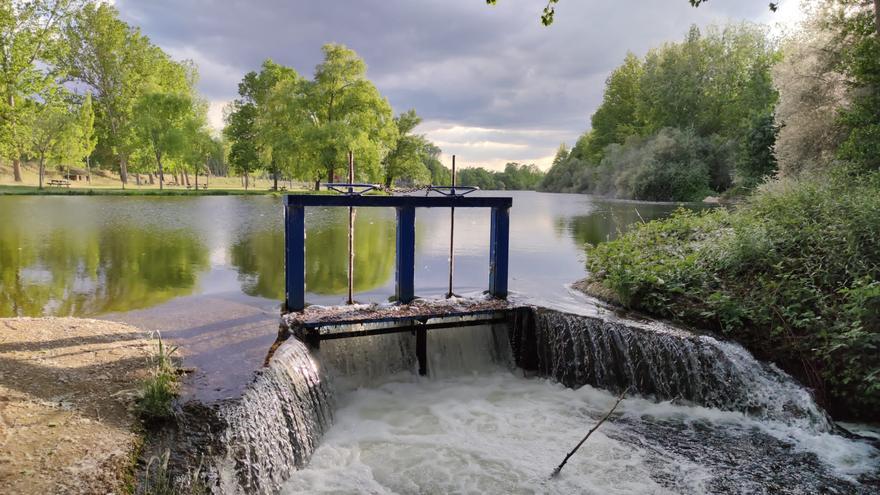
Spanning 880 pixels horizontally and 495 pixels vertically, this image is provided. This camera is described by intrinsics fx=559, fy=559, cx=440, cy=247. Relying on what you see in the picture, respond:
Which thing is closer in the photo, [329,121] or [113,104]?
[329,121]

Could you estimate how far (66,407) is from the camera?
4773mm

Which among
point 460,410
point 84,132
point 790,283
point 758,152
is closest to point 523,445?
point 460,410

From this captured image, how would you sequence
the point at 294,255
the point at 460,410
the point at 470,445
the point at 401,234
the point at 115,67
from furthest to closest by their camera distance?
the point at 115,67 < the point at 401,234 < the point at 294,255 < the point at 460,410 < the point at 470,445

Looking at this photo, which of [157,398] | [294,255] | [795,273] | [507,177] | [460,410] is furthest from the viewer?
[507,177]

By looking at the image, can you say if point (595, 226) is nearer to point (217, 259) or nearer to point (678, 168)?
point (217, 259)

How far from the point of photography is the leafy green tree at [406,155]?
201ft

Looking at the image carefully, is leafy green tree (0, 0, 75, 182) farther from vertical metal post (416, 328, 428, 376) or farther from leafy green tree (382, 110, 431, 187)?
leafy green tree (382, 110, 431, 187)

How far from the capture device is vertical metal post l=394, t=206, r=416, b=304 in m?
8.97

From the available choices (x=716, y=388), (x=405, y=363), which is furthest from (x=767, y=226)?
(x=405, y=363)

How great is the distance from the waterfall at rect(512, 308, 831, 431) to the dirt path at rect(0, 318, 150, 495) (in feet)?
17.8

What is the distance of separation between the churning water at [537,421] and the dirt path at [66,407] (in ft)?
3.13

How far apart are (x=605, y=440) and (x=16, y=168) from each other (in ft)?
206

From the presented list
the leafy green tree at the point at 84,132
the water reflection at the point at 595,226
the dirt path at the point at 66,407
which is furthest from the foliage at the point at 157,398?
the leafy green tree at the point at 84,132

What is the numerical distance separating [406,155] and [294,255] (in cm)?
5446
